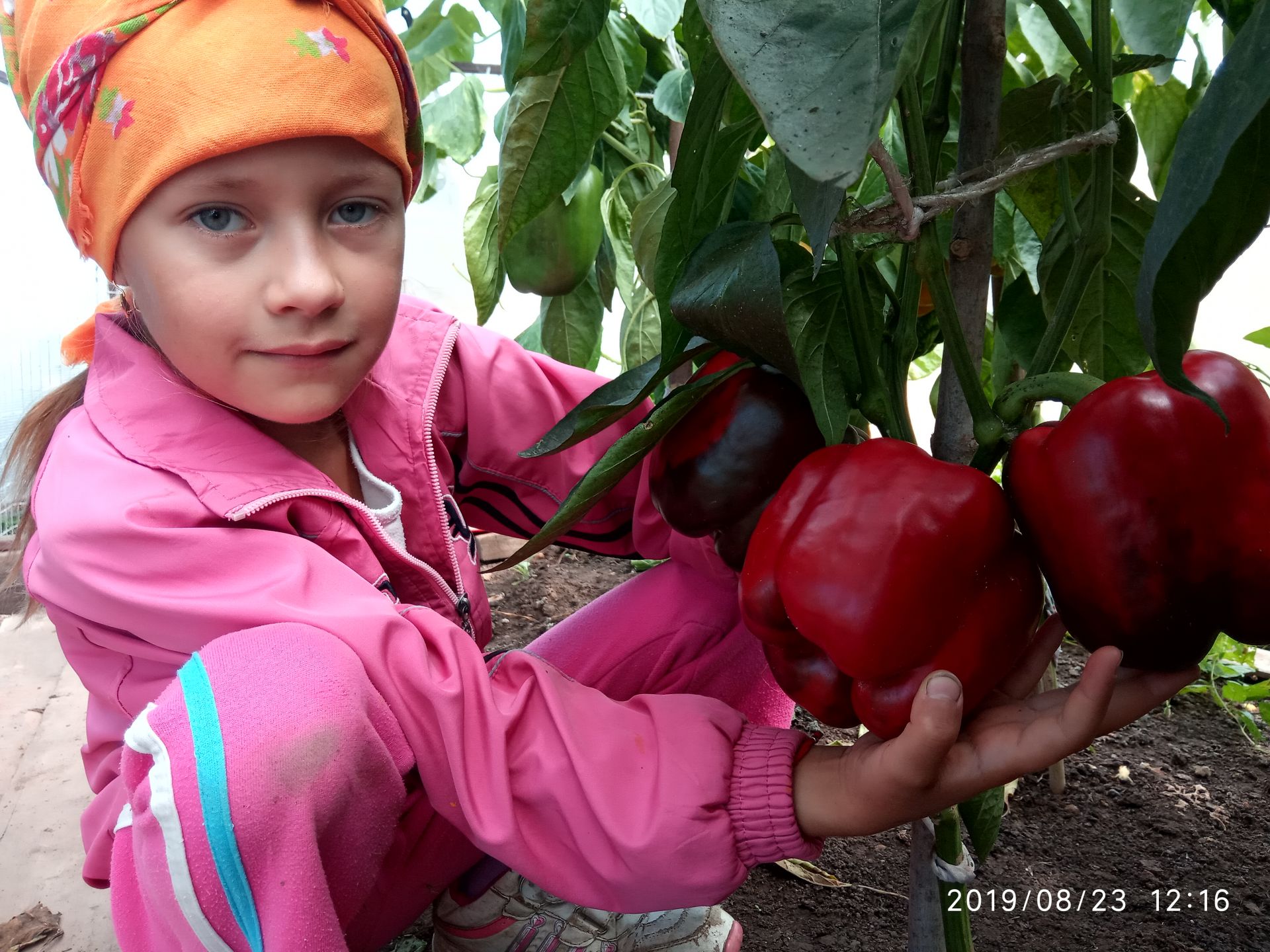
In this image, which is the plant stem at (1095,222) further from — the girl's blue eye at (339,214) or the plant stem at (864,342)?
the girl's blue eye at (339,214)

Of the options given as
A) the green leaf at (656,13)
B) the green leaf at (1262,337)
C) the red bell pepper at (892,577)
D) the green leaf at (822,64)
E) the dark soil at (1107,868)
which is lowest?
the dark soil at (1107,868)

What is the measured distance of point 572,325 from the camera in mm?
1283

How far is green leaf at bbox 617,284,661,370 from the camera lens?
4.20 feet

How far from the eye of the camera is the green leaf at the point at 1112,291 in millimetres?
667

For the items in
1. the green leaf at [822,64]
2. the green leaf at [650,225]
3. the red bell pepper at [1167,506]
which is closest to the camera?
the green leaf at [822,64]

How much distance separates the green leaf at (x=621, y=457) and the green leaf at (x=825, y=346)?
0.07 metres

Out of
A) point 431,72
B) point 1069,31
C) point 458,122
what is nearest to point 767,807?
point 1069,31

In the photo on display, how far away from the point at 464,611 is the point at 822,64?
0.67 m

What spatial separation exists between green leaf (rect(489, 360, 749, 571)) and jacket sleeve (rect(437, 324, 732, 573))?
12.7 inches

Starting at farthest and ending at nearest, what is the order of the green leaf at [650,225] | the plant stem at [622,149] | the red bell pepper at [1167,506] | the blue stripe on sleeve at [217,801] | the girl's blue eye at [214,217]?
1. the plant stem at [622,149]
2. the green leaf at [650,225]
3. the girl's blue eye at [214,217]
4. the blue stripe on sleeve at [217,801]
5. the red bell pepper at [1167,506]

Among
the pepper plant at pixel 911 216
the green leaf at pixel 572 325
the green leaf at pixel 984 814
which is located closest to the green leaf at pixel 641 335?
the green leaf at pixel 572 325

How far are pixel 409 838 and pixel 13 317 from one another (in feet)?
4.77

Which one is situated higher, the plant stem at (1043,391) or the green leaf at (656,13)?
the green leaf at (656,13)

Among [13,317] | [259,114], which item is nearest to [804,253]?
[259,114]
